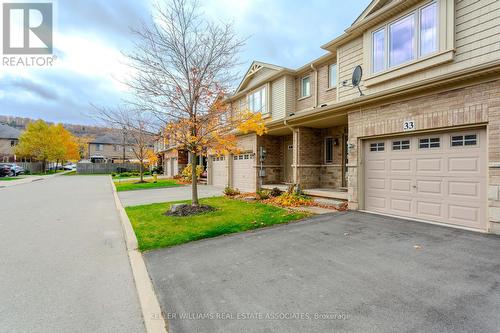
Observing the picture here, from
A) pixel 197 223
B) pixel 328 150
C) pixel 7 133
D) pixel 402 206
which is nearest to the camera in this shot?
pixel 197 223

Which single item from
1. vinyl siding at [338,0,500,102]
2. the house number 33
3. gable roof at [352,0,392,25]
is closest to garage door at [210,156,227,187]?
gable roof at [352,0,392,25]

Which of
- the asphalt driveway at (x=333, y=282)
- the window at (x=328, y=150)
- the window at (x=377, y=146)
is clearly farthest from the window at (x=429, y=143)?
the window at (x=328, y=150)

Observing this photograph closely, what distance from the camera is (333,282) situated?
A: 140 inches

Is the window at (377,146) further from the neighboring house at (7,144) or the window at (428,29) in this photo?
the neighboring house at (7,144)

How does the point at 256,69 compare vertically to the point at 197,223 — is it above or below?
above

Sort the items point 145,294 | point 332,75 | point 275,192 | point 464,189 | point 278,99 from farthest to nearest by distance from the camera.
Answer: point 278,99
point 275,192
point 332,75
point 464,189
point 145,294

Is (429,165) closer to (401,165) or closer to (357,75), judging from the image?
(401,165)

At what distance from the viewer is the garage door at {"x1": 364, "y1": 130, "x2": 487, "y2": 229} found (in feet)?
19.8

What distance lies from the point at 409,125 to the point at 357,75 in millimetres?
2975

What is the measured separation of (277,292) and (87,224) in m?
6.73

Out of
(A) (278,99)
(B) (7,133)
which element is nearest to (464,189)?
(A) (278,99)

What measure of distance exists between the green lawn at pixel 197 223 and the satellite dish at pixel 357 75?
511 cm

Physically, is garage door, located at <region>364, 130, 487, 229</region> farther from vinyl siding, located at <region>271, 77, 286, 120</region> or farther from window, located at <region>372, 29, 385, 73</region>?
vinyl siding, located at <region>271, 77, 286, 120</region>

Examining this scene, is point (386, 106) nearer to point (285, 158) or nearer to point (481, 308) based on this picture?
point (481, 308)
